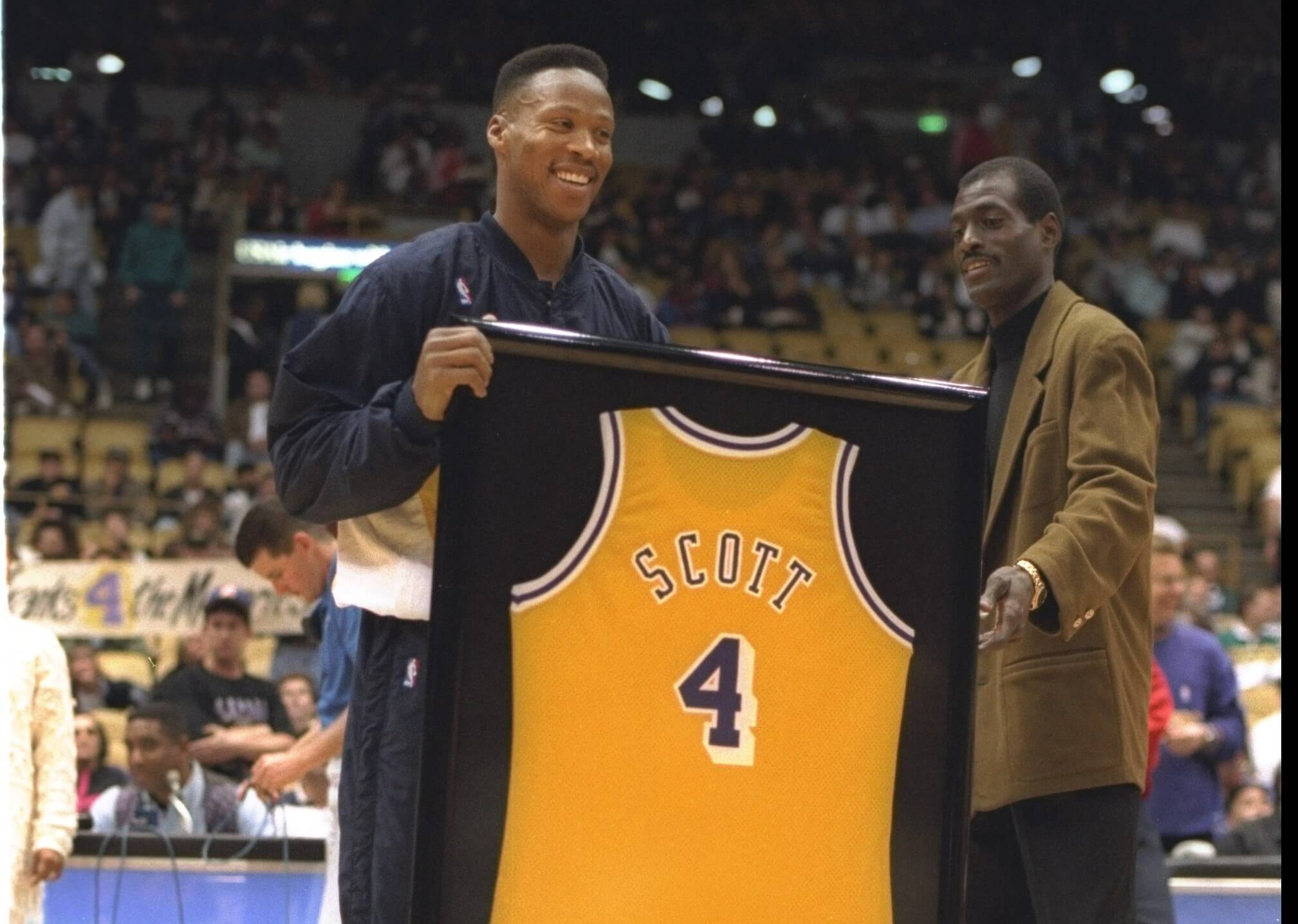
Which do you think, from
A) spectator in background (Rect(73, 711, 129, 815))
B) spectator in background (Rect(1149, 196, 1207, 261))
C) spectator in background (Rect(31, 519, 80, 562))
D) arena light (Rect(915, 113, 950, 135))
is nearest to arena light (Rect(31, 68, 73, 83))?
arena light (Rect(915, 113, 950, 135))

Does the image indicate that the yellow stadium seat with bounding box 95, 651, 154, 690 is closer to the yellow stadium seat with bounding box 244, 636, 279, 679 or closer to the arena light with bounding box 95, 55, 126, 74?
the yellow stadium seat with bounding box 244, 636, 279, 679

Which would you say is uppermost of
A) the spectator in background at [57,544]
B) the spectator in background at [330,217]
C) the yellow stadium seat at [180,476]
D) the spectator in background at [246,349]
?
the spectator in background at [330,217]

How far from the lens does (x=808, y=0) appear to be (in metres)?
24.7

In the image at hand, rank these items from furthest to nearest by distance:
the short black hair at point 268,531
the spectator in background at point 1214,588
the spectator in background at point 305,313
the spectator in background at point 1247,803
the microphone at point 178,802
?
the spectator in background at point 305,313 < the spectator in background at point 1214,588 < the spectator in background at point 1247,803 < the microphone at point 178,802 < the short black hair at point 268,531

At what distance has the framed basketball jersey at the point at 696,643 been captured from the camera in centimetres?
242

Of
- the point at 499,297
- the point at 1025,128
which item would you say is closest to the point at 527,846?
the point at 499,297

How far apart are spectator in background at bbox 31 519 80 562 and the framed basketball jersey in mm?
8691

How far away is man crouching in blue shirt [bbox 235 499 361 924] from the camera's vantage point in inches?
190

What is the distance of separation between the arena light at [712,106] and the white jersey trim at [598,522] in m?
20.9

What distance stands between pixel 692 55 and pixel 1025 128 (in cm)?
416

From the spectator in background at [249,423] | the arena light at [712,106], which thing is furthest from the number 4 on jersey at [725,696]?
the arena light at [712,106]

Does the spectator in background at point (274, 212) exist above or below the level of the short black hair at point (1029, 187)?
above

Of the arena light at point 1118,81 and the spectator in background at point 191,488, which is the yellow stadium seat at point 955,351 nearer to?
the spectator in background at point 191,488

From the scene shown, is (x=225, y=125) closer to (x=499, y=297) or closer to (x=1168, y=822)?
(x=1168, y=822)
